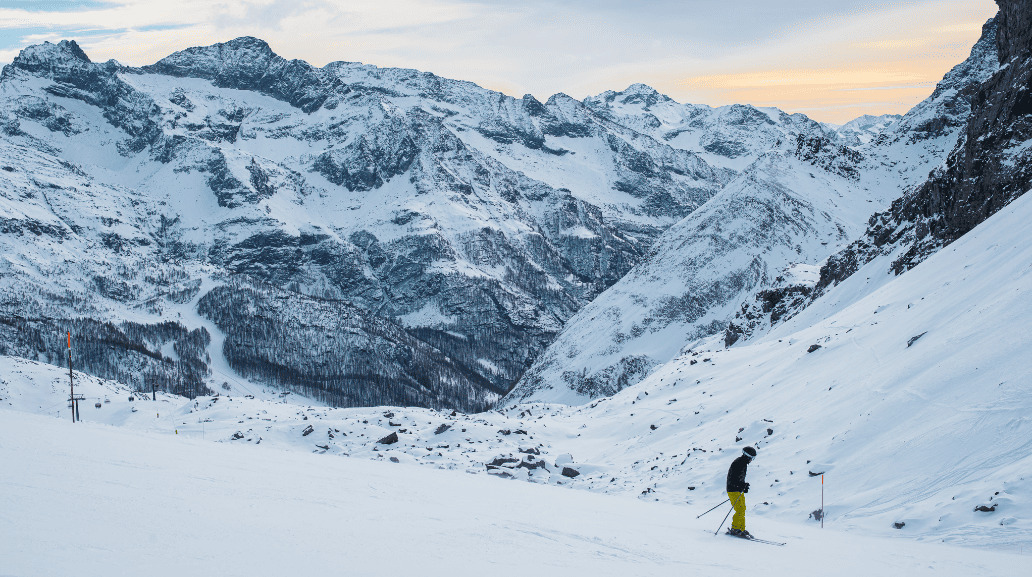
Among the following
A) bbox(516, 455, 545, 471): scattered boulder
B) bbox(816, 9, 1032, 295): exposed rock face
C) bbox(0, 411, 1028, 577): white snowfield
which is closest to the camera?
bbox(0, 411, 1028, 577): white snowfield

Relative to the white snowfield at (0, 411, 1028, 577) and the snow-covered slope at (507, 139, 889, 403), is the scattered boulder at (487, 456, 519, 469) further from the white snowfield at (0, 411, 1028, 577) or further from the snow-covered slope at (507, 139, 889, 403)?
the snow-covered slope at (507, 139, 889, 403)

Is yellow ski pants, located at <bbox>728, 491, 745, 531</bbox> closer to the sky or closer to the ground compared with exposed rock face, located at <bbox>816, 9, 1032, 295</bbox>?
closer to the ground

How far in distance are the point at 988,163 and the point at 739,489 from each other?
162 ft

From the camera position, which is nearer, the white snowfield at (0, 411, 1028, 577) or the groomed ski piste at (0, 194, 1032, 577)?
the white snowfield at (0, 411, 1028, 577)

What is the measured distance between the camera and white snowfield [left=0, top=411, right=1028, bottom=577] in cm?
1041

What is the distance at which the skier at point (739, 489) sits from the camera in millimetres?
15672

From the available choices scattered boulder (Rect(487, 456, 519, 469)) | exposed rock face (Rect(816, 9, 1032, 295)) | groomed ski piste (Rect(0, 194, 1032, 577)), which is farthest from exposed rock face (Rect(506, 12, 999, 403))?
scattered boulder (Rect(487, 456, 519, 469))

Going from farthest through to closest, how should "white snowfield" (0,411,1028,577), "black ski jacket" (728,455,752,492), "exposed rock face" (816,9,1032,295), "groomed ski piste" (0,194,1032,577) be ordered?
"exposed rock face" (816,9,1032,295) → "black ski jacket" (728,455,752,492) → "groomed ski piste" (0,194,1032,577) → "white snowfield" (0,411,1028,577)

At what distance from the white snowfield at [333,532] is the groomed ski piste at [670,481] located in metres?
0.07

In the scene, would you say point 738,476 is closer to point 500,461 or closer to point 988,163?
point 500,461

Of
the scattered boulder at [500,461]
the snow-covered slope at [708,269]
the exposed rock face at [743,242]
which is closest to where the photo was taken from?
the scattered boulder at [500,461]

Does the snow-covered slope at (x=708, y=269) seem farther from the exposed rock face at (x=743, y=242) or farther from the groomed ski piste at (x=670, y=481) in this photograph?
the groomed ski piste at (x=670, y=481)

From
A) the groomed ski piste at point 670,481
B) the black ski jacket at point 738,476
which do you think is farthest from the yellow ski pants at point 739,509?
the groomed ski piste at point 670,481

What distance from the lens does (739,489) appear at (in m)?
15.7
